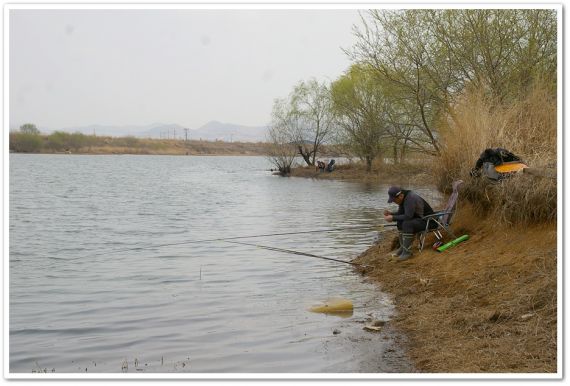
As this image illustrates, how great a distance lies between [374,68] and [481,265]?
12673 millimetres

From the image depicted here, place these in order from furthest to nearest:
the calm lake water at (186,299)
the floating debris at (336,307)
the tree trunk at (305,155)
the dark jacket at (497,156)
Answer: the tree trunk at (305,155), the dark jacket at (497,156), the floating debris at (336,307), the calm lake water at (186,299)

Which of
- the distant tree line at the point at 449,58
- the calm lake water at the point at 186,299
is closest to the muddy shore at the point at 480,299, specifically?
the calm lake water at the point at 186,299

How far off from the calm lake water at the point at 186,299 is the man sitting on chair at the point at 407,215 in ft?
3.51

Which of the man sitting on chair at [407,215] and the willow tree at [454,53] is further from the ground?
the willow tree at [454,53]

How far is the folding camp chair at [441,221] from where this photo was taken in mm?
11383

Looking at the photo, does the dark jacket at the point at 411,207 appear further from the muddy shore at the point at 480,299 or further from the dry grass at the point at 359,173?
the dry grass at the point at 359,173

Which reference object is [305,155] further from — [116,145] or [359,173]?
[116,145]

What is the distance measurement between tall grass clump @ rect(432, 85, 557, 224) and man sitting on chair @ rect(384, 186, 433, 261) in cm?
114

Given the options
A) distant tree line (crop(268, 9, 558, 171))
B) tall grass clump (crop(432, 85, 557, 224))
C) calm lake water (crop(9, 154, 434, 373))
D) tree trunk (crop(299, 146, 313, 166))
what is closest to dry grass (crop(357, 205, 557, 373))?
tall grass clump (crop(432, 85, 557, 224))

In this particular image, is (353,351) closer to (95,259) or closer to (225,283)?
(225,283)

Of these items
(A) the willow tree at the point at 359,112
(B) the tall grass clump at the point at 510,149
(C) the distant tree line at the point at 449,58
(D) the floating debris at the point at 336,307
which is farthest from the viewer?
(A) the willow tree at the point at 359,112

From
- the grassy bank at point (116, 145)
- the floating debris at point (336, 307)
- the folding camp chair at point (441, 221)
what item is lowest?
the floating debris at point (336, 307)

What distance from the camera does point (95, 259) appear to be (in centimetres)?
1487
